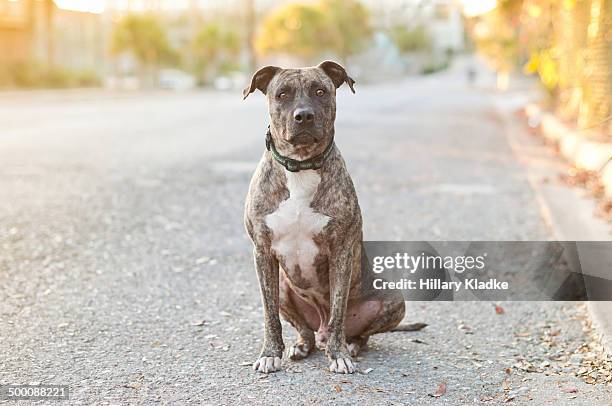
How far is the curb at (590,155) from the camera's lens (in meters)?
4.81

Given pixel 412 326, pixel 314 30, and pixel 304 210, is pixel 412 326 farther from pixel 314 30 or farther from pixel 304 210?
pixel 314 30

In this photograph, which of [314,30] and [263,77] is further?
[314,30]

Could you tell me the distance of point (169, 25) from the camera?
117 m

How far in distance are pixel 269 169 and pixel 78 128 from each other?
589 inches

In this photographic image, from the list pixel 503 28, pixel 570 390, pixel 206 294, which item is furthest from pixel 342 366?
pixel 503 28

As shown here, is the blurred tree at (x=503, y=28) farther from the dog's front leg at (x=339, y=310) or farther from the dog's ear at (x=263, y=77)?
the dog's front leg at (x=339, y=310)

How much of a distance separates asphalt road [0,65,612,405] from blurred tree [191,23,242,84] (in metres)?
52.8

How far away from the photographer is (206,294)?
228 inches

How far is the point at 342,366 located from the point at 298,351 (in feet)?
1.01

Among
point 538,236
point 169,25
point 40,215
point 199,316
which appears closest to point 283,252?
point 199,316

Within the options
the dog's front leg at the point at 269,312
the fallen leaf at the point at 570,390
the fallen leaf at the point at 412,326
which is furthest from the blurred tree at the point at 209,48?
the fallen leaf at the point at 570,390

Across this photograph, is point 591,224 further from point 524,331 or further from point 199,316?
point 199,316

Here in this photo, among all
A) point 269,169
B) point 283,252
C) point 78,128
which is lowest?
point 78,128

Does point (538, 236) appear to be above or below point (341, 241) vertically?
below
